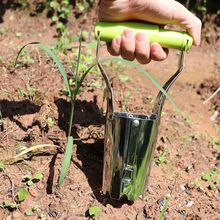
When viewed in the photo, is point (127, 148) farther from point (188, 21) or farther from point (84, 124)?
point (188, 21)

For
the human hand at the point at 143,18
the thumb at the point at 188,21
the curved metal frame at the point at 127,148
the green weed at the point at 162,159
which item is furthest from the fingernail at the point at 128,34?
the green weed at the point at 162,159

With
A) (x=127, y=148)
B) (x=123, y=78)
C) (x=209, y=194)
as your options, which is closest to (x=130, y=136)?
(x=127, y=148)

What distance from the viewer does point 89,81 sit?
2291 mm

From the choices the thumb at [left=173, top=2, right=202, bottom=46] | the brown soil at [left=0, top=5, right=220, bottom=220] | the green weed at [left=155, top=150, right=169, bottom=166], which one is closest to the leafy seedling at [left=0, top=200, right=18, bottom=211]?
the brown soil at [left=0, top=5, right=220, bottom=220]

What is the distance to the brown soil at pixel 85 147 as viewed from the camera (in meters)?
1.73

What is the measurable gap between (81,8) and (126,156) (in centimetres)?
184

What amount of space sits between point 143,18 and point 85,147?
1.97 ft

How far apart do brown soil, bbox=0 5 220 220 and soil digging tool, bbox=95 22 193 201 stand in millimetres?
130

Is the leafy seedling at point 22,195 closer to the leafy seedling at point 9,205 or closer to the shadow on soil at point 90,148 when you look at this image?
the leafy seedling at point 9,205

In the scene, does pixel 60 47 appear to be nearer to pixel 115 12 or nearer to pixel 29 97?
pixel 29 97

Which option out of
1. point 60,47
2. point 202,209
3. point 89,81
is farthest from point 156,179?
point 60,47

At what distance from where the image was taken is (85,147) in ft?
6.26

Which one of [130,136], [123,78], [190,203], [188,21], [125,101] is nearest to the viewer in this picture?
[130,136]

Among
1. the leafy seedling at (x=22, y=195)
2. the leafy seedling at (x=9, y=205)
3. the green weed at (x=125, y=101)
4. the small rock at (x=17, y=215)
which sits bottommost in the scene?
the small rock at (x=17, y=215)
